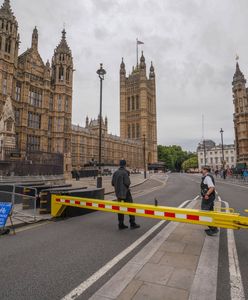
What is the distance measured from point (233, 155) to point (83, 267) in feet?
421

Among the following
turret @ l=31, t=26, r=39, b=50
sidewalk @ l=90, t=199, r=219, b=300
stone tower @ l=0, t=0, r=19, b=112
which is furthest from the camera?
turret @ l=31, t=26, r=39, b=50

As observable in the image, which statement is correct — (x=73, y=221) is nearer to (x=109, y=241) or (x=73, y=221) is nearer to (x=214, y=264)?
(x=109, y=241)

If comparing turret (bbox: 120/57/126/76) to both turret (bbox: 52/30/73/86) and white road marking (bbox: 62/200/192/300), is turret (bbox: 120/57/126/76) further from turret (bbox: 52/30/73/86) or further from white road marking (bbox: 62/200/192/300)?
white road marking (bbox: 62/200/192/300)

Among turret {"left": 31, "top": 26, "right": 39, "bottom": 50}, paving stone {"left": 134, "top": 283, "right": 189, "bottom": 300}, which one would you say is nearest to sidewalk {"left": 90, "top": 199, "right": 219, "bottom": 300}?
paving stone {"left": 134, "top": 283, "right": 189, "bottom": 300}

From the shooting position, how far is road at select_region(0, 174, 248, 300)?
3199mm

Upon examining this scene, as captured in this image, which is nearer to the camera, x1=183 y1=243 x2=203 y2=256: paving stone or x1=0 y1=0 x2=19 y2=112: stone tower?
x1=183 y1=243 x2=203 y2=256: paving stone

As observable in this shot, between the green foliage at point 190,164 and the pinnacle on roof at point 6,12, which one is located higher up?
the pinnacle on roof at point 6,12

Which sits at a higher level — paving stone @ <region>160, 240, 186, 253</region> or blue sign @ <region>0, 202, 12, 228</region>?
blue sign @ <region>0, 202, 12, 228</region>

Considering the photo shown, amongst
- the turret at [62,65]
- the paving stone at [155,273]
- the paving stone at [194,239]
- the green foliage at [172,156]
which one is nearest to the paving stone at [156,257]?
the paving stone at [155,273]

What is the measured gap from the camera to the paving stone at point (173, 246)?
4.74 meters

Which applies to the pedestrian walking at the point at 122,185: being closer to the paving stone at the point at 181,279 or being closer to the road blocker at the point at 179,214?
the road blocker at the point at 179,214

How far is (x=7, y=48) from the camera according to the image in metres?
33.2


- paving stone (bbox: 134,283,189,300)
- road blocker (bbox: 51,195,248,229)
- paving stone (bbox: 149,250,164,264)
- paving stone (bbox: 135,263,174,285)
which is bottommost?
paving stone (bbox: 149,250,164,264)

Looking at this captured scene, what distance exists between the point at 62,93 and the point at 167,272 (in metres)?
42.6
